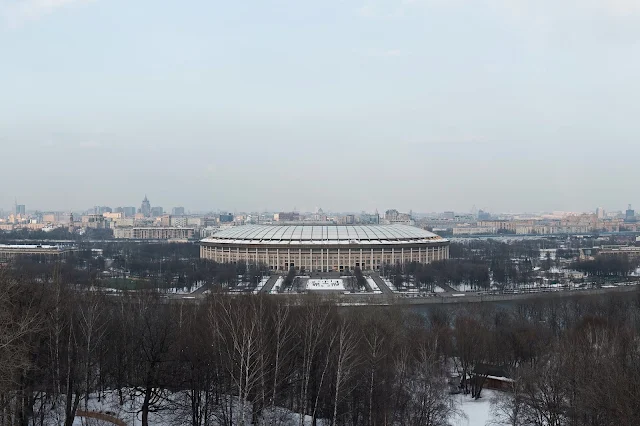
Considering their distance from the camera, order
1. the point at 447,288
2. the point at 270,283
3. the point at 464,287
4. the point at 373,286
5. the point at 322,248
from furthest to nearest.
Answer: the point at 322,248 → the point at 464,287 → the point at 270,283 → the point at 447,288 → the point at 373,286

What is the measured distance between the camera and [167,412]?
12.5 m

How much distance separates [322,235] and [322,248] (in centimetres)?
255

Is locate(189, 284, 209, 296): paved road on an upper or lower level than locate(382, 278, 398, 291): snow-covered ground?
upper

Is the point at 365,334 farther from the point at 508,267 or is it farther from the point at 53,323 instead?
the point at 508,267

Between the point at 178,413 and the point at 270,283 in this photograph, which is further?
the point at 270,283

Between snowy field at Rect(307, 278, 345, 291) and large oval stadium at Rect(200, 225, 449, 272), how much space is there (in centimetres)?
563

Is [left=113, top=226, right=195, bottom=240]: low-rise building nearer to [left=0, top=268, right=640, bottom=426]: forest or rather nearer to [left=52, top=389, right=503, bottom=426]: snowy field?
[left=0, top=268, right=640, bottom=426]: forest

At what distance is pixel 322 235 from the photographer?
158 ft

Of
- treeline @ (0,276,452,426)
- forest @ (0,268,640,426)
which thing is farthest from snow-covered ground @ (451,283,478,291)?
treeline @ (0,276,452,426)

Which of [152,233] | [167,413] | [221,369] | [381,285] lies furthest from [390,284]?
[152,233]

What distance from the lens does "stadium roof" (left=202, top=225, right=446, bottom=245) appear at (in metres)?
46.9

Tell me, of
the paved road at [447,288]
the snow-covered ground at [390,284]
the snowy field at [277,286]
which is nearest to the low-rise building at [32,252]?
the snowy field at [277,286]

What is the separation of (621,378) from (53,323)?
31.7 feet

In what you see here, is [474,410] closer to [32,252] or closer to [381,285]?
[381,285]
